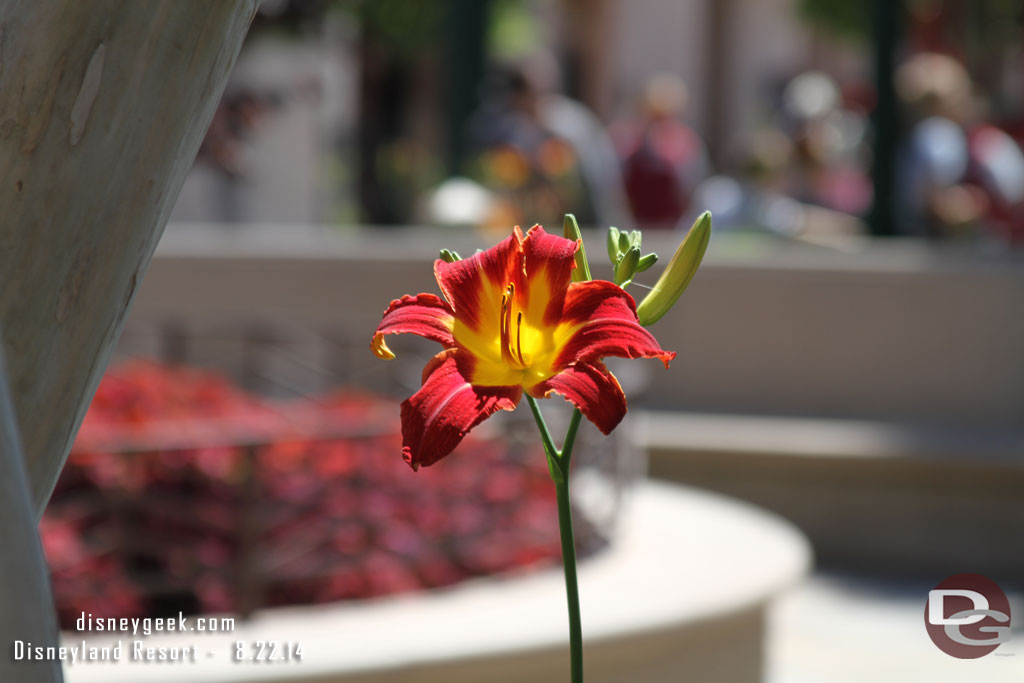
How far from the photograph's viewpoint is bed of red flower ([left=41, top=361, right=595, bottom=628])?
322 cm

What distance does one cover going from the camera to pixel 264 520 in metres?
3.38

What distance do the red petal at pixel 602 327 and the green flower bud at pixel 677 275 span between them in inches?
2.3

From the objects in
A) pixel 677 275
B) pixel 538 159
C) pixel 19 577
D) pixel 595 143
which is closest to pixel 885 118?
pixel 595 143

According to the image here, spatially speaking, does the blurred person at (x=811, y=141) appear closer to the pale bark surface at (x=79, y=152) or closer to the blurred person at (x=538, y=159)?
the blurred person at (x=538, y=159)

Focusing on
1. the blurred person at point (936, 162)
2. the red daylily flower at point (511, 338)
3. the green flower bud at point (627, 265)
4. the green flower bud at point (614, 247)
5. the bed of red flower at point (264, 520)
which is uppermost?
the blurred person at point (936, 162)

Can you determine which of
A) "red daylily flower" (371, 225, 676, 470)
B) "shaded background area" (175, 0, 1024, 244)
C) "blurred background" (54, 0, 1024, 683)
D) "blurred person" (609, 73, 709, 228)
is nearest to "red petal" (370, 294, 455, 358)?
"red daylily flower" (371, 225, 676, 470)

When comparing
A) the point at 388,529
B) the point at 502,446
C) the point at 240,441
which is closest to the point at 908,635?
the point at 502,446

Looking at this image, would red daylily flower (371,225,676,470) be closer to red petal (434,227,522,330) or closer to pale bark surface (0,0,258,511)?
red petal (434,227,522,330)

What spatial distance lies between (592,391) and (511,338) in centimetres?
8

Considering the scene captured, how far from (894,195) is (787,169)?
984 millimetres

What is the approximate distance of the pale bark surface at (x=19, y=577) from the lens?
2.46ft

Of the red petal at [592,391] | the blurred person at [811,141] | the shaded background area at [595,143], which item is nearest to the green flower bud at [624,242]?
the red petal at [592,391]

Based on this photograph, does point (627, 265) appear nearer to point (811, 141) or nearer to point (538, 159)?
point (538, 159)

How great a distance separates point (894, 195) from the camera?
26.0 ft
